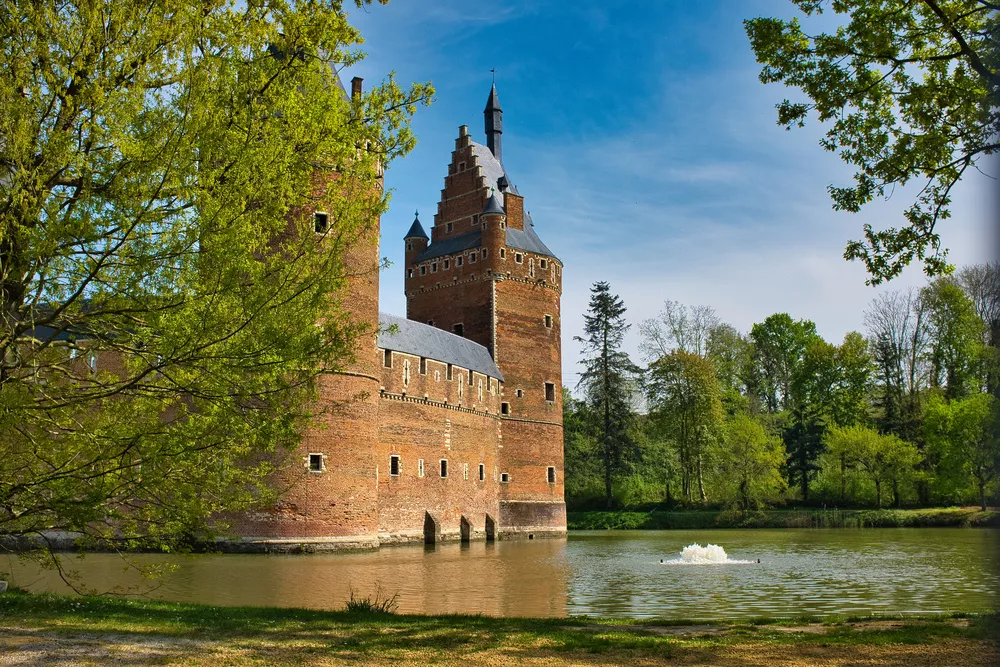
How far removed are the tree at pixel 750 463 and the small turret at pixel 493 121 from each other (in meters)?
18.6

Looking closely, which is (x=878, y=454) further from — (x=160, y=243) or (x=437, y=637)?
(x=160, y=243)

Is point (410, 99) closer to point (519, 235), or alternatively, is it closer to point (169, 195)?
point (169, 195)

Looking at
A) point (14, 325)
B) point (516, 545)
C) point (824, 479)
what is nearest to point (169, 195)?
point (14, 325)

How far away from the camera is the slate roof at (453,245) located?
38.9 metres

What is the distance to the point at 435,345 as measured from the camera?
33.0m

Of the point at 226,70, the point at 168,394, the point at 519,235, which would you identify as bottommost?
the point at 168,394

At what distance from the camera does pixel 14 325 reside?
6312 mm

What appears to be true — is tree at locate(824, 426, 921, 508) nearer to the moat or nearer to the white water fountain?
the moat

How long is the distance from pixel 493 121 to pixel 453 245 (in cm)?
818

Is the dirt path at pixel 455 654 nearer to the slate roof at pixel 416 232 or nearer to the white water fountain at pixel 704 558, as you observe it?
the white water fountain at pixel 704 558

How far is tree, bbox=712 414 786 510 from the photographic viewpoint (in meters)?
42.6

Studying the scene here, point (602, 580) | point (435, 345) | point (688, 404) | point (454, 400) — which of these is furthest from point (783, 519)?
point (602, 580)

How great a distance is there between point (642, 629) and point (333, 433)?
16.5 meters

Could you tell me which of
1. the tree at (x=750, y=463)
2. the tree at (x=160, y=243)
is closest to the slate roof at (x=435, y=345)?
the tree at (x=750, y=463)
